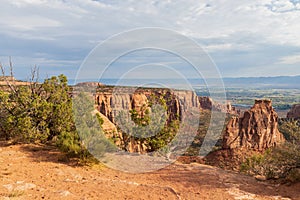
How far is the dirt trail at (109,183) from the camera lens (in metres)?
5.98

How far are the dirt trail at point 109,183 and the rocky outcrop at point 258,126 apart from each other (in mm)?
36239

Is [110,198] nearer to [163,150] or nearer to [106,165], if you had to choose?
[106,165]

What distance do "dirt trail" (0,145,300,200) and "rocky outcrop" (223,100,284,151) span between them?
3624 cm

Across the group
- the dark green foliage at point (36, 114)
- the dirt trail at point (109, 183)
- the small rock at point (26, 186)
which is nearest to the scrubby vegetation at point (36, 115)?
the dark green foliage at point (36, 114)

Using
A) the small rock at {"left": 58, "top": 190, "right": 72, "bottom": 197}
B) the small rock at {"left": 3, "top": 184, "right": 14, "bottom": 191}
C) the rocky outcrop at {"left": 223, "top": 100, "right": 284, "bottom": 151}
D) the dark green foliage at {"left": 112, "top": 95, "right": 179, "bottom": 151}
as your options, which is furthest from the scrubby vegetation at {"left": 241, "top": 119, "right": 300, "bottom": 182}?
the rocky outcrop at {"left": 223, "top": 100, "right": 284, "bottom": 151}

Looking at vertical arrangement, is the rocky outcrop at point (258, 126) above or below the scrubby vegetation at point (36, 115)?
below

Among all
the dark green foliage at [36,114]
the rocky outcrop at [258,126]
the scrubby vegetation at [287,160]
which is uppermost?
the dark green foliage at [36,114]

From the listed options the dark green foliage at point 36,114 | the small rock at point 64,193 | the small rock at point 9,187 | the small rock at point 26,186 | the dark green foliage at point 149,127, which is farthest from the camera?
the dark green foliage at point 149,127

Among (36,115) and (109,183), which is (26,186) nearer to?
(109,183)

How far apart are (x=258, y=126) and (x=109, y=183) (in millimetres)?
44128

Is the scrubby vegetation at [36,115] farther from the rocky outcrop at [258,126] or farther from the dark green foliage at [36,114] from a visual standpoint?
the rocky outcrop at [258,126]

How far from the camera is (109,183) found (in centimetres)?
687

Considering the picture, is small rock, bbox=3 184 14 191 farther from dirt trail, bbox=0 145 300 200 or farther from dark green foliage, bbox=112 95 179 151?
dark green foliage, bbox=112 95 179 151

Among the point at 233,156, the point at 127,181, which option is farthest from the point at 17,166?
the point at 233,156
